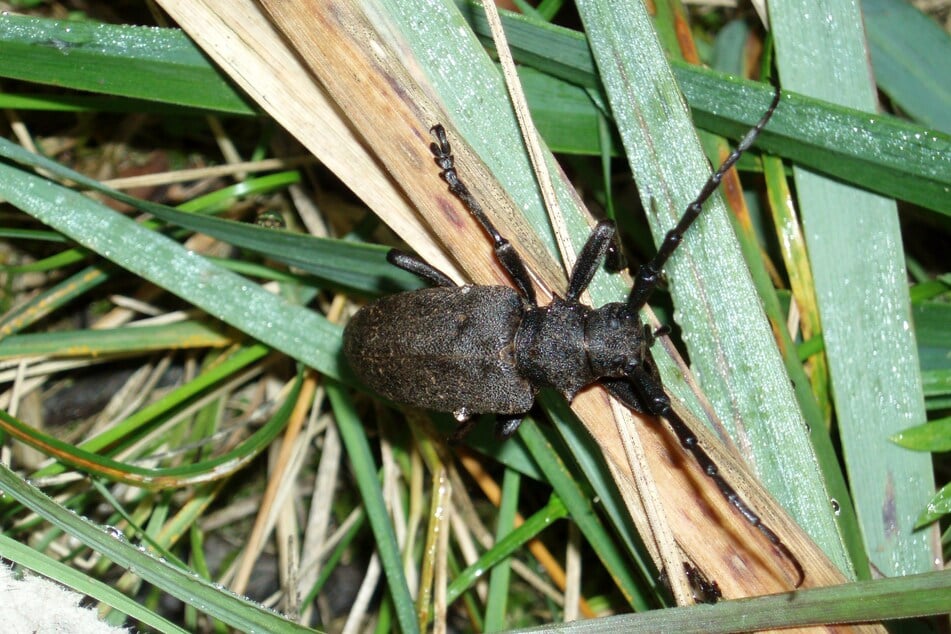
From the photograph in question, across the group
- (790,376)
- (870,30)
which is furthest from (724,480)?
(870,30)

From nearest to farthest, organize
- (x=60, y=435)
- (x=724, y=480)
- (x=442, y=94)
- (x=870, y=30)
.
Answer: (x=724, y=480) → (x=442, y=94) → (x=870, y=30) → (x=60, y=435)

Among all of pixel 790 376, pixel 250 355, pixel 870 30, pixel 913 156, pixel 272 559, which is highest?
pixel 870 30

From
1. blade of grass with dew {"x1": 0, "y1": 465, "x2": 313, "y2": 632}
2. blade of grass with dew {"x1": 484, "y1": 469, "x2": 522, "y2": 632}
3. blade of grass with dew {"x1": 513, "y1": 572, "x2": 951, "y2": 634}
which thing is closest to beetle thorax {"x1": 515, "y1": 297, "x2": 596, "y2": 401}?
blade of grass with dew {"x1": 484, "y1": 469, "x2": 522, "y2": 632}

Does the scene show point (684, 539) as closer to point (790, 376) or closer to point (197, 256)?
point (790, 376)

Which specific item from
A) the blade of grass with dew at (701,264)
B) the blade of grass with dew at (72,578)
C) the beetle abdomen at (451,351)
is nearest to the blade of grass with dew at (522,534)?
the beetle abdomen at (451,351)

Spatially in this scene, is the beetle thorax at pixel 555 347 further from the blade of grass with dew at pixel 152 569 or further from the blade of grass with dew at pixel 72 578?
the blade of grass with dew at pixel 72 578

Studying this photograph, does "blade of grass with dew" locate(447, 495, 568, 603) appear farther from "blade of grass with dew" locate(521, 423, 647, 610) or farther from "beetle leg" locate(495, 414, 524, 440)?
"beetle leg" locate(495, 414, 524, 440)

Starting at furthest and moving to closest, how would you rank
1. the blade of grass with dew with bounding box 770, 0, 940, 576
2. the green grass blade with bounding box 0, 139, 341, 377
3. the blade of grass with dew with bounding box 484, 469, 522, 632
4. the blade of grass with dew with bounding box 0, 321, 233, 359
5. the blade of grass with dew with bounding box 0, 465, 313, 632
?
the blade of grass with dew with bounding box 0, 321, 233, 359 < the blade of grass with dew with bounding box 484, 469, 522, 632 < the green grass blade with bounding box 0, 139, 341, 377 < the blade of grass with dew with bounding box 770, 0, 940, 576 < the blade of grass with dew with bounding box 0, 465, 313, 632
